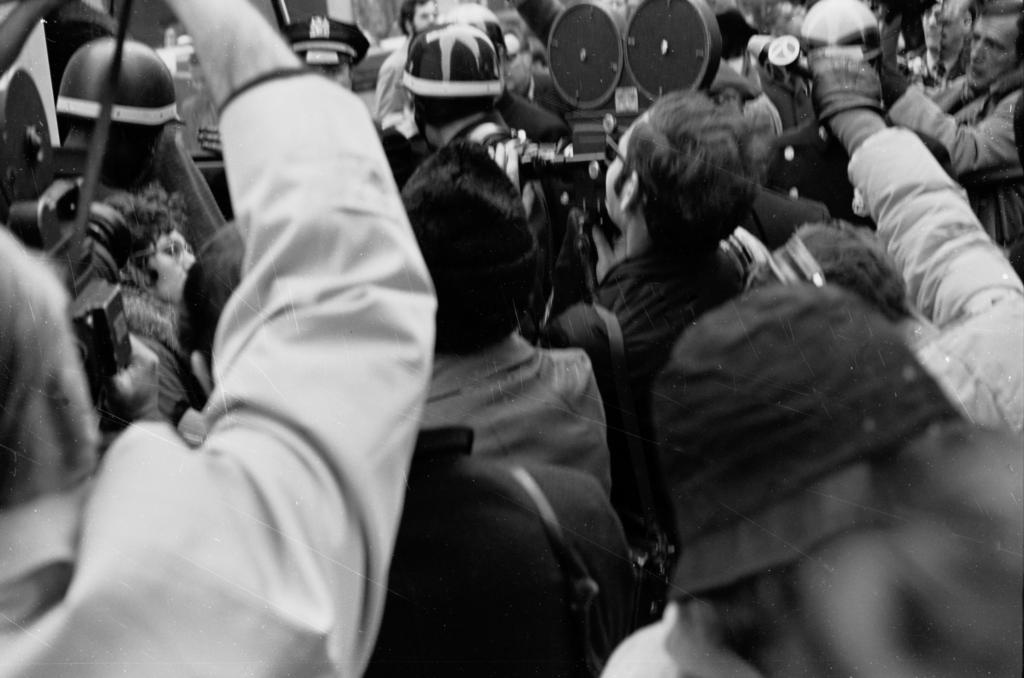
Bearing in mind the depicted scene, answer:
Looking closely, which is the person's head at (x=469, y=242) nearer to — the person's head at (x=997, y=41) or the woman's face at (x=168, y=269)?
the woman's face at (x=168, y=269)

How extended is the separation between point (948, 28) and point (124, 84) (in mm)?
1016

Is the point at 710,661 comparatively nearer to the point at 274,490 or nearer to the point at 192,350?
the point at 274,490

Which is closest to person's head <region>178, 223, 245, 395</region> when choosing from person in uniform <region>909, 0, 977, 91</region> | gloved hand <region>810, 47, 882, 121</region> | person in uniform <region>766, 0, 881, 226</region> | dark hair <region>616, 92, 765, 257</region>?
dark hair <region>616, 92, 765, 257</region>

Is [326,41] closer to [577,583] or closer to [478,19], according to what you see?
[478,19]

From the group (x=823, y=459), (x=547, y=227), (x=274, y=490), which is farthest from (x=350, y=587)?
(x=823, y=459)

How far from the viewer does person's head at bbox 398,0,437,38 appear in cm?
116

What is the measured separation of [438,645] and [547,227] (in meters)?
0.49

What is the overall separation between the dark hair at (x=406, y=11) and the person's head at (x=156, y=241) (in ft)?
1.03

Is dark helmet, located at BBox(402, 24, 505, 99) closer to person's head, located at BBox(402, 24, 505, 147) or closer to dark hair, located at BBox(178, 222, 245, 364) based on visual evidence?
person's head, located at BBox(402, 24, 505, 147)

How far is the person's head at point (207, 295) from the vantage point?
1091 millimetres

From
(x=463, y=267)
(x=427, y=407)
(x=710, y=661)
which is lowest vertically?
(x=710, y=661)

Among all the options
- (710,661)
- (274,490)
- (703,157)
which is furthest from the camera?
(710,661)

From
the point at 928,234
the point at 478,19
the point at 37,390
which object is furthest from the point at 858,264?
the point at 37,390

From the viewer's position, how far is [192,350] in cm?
110
